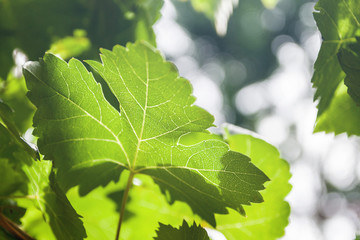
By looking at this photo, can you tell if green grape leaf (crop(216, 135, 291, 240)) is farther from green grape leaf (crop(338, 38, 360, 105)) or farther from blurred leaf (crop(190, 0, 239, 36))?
blurred leaf (crop(190, 0, 239, 36))

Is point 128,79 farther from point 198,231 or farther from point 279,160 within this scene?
point 279,160

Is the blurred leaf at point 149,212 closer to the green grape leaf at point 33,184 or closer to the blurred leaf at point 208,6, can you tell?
the green grape leaf at point 33,184

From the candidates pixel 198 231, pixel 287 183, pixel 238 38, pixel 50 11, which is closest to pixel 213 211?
pixel 198 231

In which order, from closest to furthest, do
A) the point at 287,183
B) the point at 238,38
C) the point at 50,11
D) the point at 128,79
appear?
the point at 128,79 < the point at 287,183 < the point at 50,11 < the point at 238,38

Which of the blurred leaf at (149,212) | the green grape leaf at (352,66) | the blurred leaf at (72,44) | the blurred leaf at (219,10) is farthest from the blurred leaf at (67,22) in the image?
the green grape leaf at (352,66)

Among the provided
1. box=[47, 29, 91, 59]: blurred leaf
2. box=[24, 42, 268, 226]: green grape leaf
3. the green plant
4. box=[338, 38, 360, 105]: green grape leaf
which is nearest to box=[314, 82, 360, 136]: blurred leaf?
the green plant
